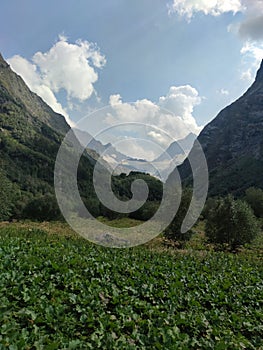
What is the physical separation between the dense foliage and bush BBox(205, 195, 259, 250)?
24.0 m

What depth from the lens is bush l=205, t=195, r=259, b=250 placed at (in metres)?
38.4

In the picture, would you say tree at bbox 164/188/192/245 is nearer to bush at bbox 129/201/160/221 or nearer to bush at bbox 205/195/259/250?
bush at bbox 205/195/259/250

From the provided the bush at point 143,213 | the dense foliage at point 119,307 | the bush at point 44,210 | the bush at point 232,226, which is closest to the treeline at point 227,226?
the bush at point 232,226

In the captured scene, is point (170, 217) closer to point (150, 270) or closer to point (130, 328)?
point (150, 270)

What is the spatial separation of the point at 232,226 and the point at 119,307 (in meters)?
32.3

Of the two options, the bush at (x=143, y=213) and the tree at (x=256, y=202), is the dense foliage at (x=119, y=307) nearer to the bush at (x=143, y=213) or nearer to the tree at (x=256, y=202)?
the bush at (x=143, y=213)

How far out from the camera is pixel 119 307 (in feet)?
30.3

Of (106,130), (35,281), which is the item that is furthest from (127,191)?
(35,281)

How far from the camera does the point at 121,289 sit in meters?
11.5

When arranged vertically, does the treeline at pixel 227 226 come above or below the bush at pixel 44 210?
above

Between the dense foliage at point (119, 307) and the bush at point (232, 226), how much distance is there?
24023mm

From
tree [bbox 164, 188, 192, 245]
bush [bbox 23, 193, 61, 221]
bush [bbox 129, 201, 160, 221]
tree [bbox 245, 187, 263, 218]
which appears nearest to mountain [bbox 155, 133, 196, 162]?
tree [bbox 164, 188, 192, 245]

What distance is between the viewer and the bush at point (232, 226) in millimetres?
38406

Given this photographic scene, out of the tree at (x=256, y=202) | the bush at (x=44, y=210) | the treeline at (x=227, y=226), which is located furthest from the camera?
the tree at (x=256, y=202)
